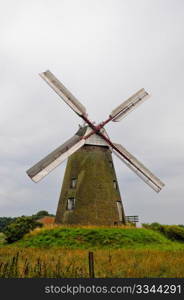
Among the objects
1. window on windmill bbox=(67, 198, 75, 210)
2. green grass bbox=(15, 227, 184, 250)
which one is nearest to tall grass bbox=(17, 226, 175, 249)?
green grass bbox=(15, 227, 184, 250)

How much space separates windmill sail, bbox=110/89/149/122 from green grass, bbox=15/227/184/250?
8876 mm

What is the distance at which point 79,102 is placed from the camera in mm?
22281

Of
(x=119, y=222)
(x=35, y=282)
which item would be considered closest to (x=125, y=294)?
(x=35, y=282)

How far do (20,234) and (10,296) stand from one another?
16076 millimetres

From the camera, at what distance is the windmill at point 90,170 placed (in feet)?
68.6

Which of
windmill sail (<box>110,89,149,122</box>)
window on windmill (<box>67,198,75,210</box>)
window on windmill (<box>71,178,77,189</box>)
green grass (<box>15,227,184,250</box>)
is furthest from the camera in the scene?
windmill sail (<box>110,89,149,122</box>)

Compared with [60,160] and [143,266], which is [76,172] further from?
[143,266]

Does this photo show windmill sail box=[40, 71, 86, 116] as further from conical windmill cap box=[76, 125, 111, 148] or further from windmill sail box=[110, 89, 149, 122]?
windmill sail box=[110, 89, 149, 122]

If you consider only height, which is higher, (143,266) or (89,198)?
(89,198)

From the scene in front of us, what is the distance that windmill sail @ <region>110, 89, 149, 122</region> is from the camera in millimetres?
23359

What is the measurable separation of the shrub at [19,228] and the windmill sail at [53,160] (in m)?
4.67

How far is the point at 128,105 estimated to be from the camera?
23984mm

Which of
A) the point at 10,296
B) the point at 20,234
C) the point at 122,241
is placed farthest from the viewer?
the point at 20,234

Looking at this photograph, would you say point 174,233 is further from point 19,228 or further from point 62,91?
point 62,91
